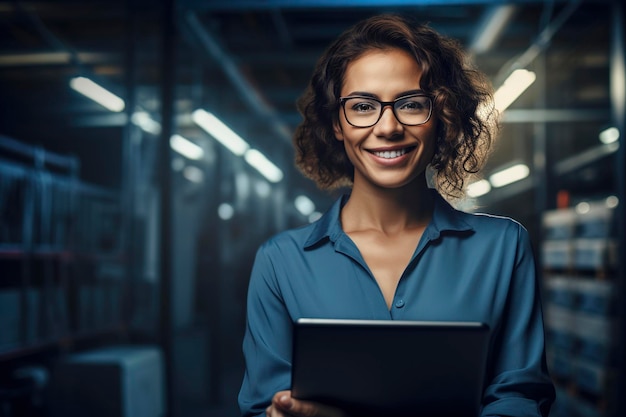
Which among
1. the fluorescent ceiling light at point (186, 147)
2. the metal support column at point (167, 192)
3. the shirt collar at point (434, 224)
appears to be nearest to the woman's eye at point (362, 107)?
the shirt collar at point (434, 224)

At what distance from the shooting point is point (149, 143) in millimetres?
8836

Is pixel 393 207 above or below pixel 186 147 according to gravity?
below

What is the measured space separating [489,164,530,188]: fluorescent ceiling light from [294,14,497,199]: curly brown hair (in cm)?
814

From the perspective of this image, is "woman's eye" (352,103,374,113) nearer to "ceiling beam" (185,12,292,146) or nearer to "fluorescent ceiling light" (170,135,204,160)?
"ceiling beam" (185,12,292,146)

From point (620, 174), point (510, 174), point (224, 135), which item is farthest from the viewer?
point (510, 174)

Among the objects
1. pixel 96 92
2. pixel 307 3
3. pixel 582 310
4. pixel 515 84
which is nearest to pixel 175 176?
pixel 96 92

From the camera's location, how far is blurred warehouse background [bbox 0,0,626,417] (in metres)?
4.82

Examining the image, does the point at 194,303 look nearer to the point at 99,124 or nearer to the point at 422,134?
the point at 99,124

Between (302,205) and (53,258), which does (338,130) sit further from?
(302,205)

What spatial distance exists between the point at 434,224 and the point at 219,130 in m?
5.59

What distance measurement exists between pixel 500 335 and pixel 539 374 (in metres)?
0.11

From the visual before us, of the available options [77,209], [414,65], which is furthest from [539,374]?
[77,209]

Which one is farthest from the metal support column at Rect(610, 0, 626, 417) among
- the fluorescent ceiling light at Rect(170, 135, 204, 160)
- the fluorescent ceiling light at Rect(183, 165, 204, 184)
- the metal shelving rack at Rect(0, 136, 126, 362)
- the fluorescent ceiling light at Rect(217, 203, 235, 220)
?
the fluorescent ceiling light at Rect(183, 165, 204, 184)

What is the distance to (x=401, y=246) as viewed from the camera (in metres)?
1.40
